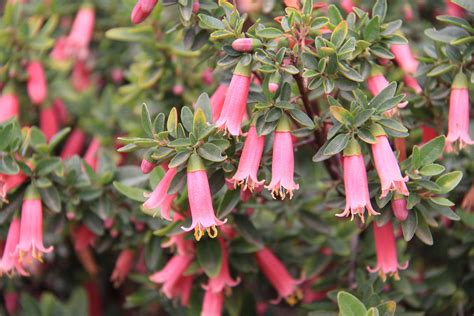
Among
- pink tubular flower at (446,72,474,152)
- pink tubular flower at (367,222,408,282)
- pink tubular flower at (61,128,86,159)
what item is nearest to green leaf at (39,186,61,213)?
pink tubular flower at (61,128,86,159)

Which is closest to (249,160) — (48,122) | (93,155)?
(93,155)

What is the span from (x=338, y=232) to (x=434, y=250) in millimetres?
429

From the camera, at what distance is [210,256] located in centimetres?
226

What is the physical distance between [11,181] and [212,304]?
745 mm

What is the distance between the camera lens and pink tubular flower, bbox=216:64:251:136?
188 centimetres

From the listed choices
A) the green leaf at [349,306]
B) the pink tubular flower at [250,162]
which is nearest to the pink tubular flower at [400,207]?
the green leaf at [349,306]

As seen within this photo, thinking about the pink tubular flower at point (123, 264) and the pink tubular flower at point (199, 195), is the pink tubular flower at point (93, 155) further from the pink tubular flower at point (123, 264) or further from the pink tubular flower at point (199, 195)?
the pink tubular flower at point (199, 195)

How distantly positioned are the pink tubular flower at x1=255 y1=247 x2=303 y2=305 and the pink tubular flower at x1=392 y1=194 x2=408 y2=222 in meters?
0.63

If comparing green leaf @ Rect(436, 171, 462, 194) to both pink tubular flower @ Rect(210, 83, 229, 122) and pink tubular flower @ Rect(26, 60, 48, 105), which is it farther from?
pink tubular flower @ Rect(26, 60, 48, 105)

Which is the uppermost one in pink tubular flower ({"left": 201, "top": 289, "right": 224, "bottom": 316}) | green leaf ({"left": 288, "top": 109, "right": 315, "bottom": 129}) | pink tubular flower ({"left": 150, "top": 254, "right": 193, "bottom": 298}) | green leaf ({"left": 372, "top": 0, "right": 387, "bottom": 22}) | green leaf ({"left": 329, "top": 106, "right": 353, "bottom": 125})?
green leaf ({"left": 372, "top": 0, "right": 387, "bottom": 22})

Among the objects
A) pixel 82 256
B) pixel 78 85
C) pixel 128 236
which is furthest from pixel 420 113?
pixel 78 85

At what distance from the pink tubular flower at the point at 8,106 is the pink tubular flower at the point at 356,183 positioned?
153cm

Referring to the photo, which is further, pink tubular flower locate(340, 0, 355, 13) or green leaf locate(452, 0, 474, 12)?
pink tubular flower locate(340, 0, 355, 13)

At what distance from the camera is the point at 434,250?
2.84 m
